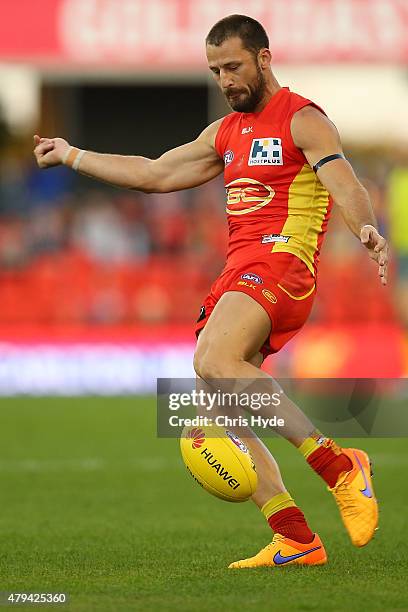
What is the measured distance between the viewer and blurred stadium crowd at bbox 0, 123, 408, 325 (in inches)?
687

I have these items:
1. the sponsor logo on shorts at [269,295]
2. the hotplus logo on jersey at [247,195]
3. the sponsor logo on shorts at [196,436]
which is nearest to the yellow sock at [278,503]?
the sponsor logo on shorts at [196,436]

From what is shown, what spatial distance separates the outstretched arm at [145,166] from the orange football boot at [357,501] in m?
1.56

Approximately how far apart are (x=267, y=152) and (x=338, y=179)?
40cm

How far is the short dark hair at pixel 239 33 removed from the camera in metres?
5.63

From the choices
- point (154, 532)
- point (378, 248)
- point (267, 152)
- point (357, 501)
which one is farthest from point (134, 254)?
point (378, 248)

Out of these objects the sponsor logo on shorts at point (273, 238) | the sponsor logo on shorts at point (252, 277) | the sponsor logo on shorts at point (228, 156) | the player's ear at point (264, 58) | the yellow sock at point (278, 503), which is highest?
the player's ear at point (264, 58)

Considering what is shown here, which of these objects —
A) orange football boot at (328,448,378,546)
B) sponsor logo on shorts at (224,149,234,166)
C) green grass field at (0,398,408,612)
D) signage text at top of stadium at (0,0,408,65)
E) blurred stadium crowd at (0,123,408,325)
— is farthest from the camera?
blurred stadium crowd at (0,123,408,325)

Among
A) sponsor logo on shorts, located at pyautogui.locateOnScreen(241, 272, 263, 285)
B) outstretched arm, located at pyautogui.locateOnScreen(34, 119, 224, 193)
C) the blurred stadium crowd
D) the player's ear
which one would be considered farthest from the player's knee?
the blurred stadium crowd

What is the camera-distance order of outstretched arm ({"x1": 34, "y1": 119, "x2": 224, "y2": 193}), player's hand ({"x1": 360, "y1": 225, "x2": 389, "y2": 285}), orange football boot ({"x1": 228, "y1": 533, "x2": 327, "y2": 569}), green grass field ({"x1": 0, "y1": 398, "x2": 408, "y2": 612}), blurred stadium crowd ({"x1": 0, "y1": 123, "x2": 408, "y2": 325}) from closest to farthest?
green grass field ({"x1": 0, "y1": 398, "x2": 408, "y2": 612}) < player's hand ({"x1": 360, "y1": 225, "x2": 389, "y2": 285}) < orange football boot ({"x1": 228, "y1": 533, "x2": 327, "y2": 569}) < outstretched arm ({"x1": 34, "y1": 119, "x2": 224, "y2": 193}) < blurred stadium crowd ({"x1": 0, "y1": 123, "x2": 408, "y2": 325})

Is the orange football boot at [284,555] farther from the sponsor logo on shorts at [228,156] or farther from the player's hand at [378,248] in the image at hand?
the sponsor logo on shorts at [228,156]

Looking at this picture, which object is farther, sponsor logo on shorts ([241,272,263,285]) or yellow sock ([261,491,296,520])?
yellow sock ([261,491,296,520])

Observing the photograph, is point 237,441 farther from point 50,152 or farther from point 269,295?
point 50,152

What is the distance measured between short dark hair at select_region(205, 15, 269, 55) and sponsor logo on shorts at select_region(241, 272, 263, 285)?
38.3 inches

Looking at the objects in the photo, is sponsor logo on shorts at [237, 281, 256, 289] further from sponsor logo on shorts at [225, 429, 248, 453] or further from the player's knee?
sponsor logo on shorts at [225, 429, 248, 453]
